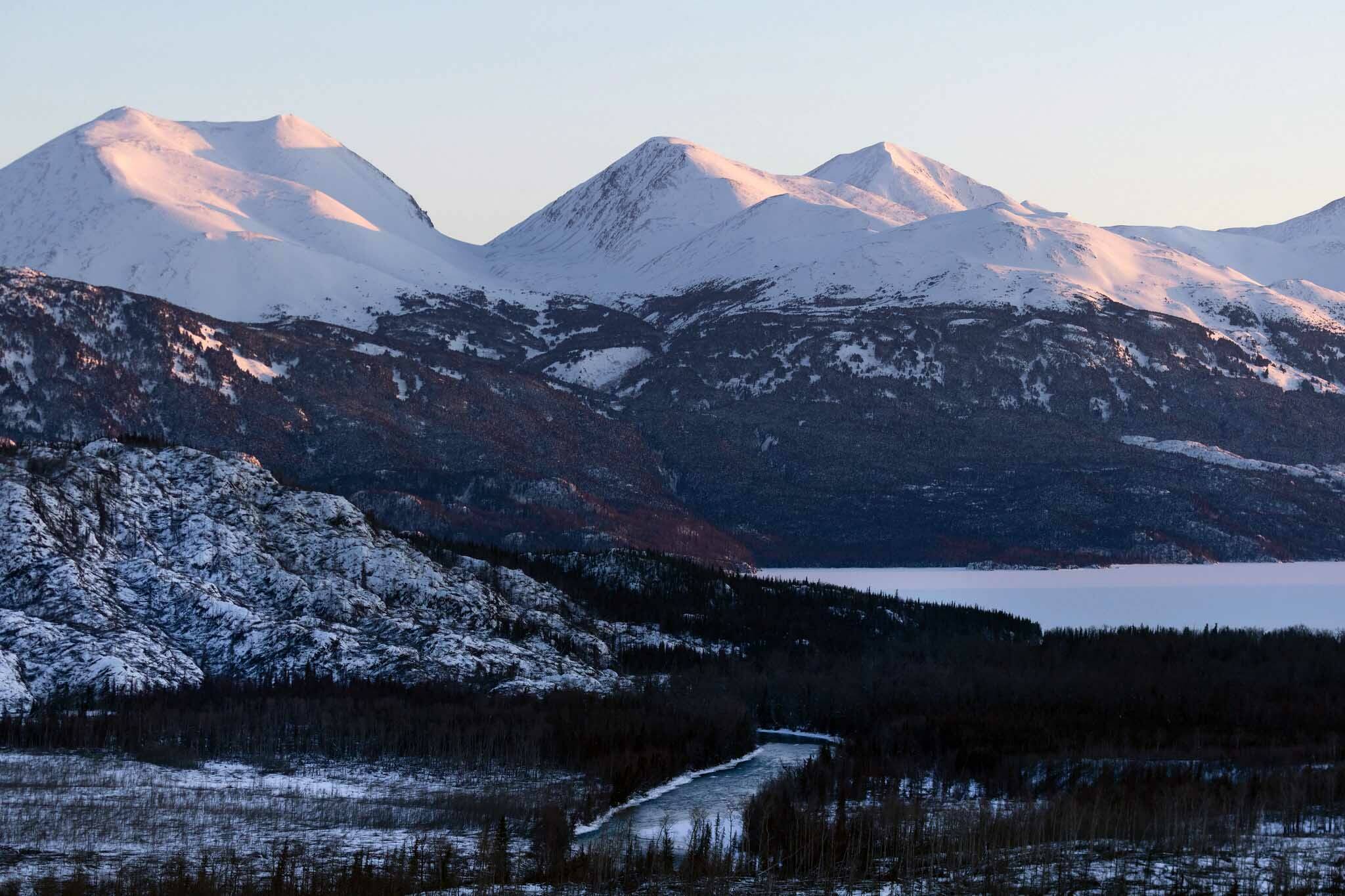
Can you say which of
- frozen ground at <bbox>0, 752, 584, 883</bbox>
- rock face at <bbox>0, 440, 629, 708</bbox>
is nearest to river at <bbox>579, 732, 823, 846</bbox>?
frozen ground at <bbox>0, 752, 584, 883</bbox>

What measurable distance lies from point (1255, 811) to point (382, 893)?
44553 millimetres

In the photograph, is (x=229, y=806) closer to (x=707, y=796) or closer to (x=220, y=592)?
(x=707, y=796)

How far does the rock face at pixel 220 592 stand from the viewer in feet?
455

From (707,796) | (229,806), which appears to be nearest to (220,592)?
(707,796)

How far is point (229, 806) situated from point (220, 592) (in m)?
65.6

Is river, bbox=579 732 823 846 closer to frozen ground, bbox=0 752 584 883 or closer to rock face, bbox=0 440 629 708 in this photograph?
frozen ground, bbox=0 752 584 883

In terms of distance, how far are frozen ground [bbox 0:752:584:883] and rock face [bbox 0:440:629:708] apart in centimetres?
2688

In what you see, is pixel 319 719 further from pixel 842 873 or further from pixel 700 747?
pixel 842 873

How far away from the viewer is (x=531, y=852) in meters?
79.7

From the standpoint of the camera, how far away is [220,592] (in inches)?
6137

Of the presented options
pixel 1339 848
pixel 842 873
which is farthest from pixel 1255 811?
pixel 842 873

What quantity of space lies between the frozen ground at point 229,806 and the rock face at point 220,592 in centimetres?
2688

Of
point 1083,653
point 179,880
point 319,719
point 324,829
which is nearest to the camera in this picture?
point 179,880

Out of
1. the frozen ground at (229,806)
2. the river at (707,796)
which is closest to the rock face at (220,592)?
the river at (707,796)
